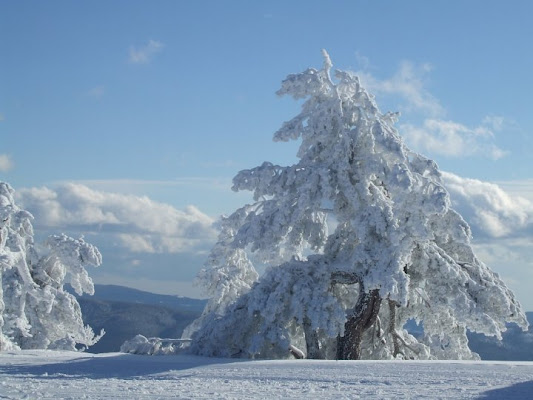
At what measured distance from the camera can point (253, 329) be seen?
19.9 m

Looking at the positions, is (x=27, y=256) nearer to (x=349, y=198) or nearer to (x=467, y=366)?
(x=349, y=198)

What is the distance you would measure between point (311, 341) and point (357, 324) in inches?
63.5

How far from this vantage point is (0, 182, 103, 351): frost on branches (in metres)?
24.5

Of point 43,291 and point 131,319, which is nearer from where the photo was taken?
point 43,291

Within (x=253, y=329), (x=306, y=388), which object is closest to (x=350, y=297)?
(x=253, y=329)

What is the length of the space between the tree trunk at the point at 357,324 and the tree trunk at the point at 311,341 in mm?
934

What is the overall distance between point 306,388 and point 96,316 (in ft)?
411

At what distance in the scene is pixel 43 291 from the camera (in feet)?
87.6

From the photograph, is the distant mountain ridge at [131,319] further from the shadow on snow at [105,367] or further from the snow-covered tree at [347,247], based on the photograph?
Answer: the shadow on snow at [105,367]

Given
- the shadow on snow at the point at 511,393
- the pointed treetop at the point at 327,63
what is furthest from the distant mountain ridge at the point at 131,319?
the shadow on snow at the point at 511,393

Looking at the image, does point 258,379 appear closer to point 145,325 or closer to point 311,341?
point 311,341

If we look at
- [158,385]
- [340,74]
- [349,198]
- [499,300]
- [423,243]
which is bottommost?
[158,385]

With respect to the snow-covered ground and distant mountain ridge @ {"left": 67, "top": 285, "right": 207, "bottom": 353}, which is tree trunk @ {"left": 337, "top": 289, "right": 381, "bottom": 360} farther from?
distant mountain ridge @ {"left": 67, "top": 285, "right": 207, "bottom": 353}

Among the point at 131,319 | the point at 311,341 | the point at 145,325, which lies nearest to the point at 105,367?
the point at 311,341
